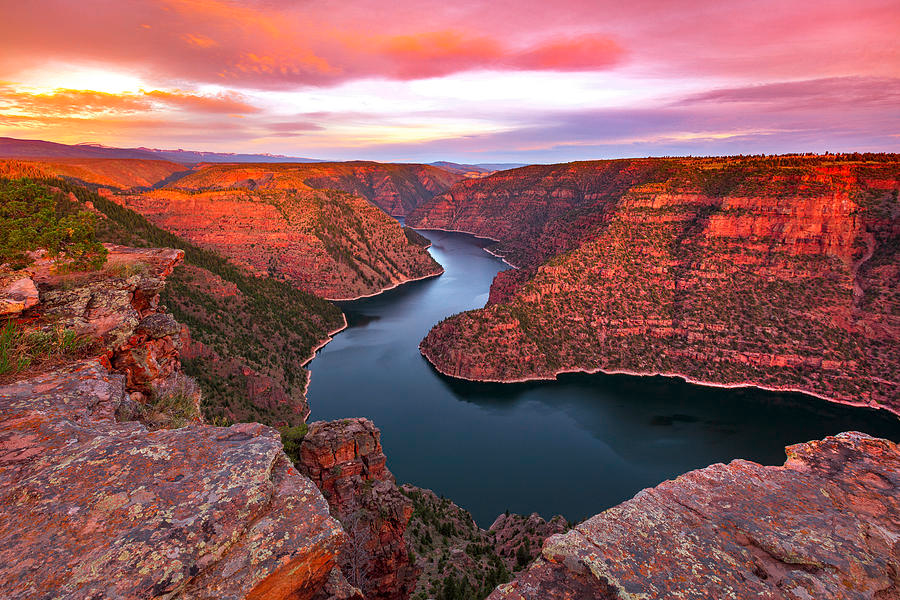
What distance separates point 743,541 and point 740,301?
121815mm

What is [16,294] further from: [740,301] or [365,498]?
[740,301]

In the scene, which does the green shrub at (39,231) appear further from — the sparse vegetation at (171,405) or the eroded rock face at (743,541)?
the eroded rock face at (743,541)

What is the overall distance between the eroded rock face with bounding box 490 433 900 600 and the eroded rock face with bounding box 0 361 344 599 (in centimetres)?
381

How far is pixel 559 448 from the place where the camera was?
269 feet

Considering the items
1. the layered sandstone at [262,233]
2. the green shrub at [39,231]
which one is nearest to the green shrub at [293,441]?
the green shrub at [39,231]

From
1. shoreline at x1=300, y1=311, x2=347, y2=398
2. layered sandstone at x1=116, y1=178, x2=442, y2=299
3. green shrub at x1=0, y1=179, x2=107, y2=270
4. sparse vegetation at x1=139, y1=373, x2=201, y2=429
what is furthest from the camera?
layered sandstone at x1=116, y1=178, x2=442, y2=299

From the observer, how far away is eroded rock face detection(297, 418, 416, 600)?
21750mm

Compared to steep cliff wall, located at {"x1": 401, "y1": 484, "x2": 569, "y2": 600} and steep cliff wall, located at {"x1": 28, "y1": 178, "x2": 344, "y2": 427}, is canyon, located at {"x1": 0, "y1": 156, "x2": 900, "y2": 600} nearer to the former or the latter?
steep cliff wall, located at {"x1": 401, "y1": 484, "x2": 569, "y2": 600}

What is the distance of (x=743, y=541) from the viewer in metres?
8.20

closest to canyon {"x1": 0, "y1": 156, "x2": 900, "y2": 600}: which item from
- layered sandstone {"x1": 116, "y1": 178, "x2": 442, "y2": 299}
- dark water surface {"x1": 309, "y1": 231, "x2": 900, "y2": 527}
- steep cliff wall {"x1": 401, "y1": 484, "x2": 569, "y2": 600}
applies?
steep cliff wall {"x1": 401, "y1": 484, "x2": 569, "y2": 600}

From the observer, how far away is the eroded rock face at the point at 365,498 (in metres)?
21.8

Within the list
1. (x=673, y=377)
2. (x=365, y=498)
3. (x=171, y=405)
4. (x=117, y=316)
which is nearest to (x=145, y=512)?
(x=171, y=405)

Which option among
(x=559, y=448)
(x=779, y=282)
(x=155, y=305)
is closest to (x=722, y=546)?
(x=155, y=305)

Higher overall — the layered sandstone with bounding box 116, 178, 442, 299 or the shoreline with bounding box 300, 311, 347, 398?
the layered sandstone with bounding box 116, 178, 442, 299
